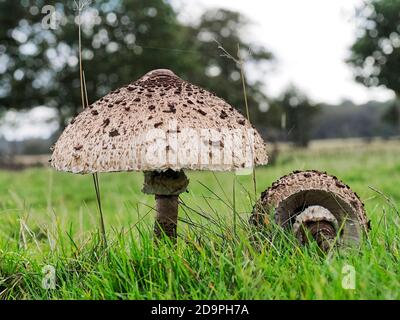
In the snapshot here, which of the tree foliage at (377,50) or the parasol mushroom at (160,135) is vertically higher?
the tree foliage at (377,50)

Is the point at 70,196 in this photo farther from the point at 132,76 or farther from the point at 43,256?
the point at 132,76

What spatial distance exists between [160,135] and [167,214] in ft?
2.63

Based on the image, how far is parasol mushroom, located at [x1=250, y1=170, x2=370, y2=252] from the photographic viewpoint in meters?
3.12

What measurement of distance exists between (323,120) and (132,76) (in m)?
65.8

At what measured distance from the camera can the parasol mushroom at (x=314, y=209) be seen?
3.12 m

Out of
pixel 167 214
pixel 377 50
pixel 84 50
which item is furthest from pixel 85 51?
pixel 167 214

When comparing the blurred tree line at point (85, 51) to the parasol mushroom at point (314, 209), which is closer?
the parasol mushroom at point (314, 209)

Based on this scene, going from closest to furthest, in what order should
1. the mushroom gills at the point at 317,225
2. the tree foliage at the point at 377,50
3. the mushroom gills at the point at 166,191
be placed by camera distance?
1. the mushroom gills at the point at 317,225
2. the mushroom gills at the point at 166,191
3. the tree foliage at the point at 377,50

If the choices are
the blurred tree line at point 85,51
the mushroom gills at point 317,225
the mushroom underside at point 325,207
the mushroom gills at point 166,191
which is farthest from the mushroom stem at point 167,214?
the blurred tree line at point 85,51

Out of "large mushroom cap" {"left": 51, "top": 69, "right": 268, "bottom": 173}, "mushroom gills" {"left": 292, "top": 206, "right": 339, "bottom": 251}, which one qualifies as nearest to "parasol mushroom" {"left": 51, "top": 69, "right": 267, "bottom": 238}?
"large mushroom cap" {"left": 51, "top": 69, "right": 268, "bottom": 173}

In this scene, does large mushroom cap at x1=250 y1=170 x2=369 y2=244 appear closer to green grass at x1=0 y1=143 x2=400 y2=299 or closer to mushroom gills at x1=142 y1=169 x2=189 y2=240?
green grass at x1=0 y1=143 x2=400 y2=299

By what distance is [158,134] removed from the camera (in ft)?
8.87

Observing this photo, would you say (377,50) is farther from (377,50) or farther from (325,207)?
(325,207)

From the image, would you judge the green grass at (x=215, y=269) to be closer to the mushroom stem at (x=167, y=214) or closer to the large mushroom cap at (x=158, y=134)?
the mushroom stem at (x=167, y=214)
